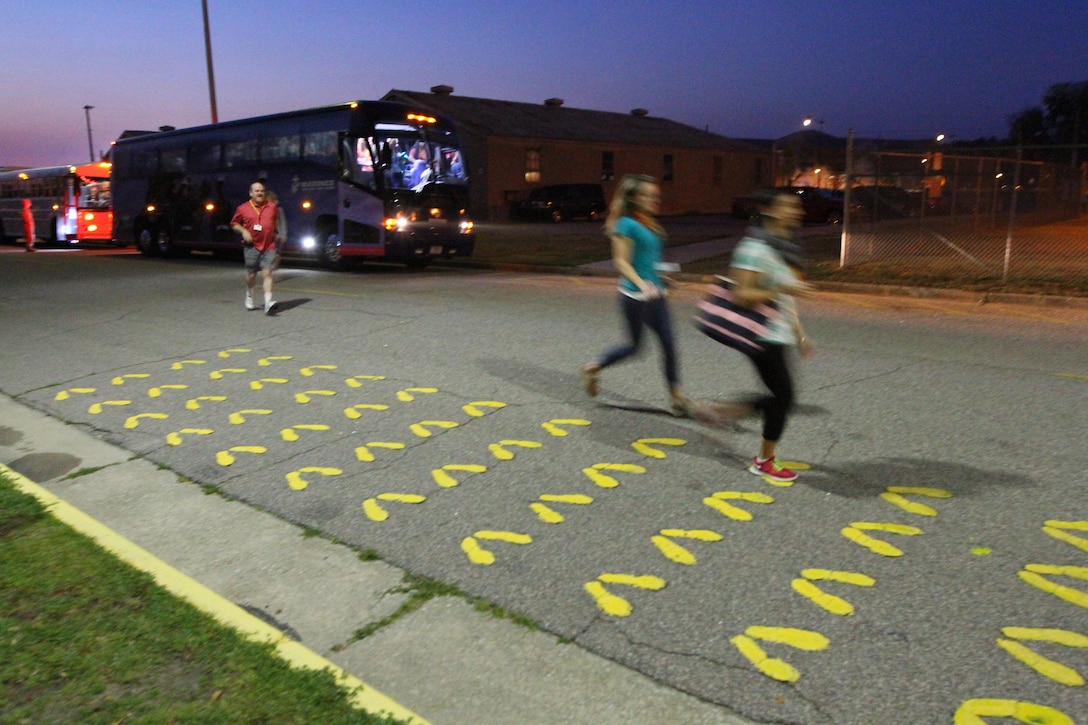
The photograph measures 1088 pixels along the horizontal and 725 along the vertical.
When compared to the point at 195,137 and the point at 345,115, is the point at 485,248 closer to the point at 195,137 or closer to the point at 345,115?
the point at 345,115

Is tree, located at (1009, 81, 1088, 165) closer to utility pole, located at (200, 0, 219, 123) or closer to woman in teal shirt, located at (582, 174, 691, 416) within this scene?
utility pole, located at (200, 0, 219, 123)

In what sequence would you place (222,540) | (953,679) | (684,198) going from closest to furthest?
(953,679)
(222,540)
(684,198)

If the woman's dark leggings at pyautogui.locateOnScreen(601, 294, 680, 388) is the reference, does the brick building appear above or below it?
above

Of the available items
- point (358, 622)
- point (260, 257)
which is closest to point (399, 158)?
point (260, 257)

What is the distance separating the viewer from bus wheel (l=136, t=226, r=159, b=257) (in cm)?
2517

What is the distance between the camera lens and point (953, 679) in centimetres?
318

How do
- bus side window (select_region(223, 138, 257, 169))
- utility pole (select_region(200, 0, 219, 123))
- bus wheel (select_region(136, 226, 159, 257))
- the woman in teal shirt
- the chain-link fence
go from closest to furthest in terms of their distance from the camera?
the woman in teal shirt, the chain-link fence, bus side window (select_region(223, 138, 257, 169)), bus wheel (select_region(136, 226, 159, 257)), utility pole (select_region(200, 0, 219, 123))

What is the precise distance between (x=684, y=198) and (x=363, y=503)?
45.1 m

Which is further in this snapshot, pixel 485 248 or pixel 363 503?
pixel 485 248

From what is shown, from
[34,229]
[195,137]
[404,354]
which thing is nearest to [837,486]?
[404,354]

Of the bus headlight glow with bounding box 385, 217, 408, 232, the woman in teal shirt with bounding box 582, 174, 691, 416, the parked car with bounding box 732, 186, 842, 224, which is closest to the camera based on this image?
the woman in teal shirt with bounding box 582, 174, 691, 416

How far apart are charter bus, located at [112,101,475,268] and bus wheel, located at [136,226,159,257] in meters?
3.84

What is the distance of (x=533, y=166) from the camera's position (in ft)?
138

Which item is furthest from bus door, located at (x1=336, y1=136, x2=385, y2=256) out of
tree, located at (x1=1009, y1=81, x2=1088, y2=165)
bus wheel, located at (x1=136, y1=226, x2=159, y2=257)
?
tree, located at (x1=1009, y1=81, x2=1088, y2=165)
